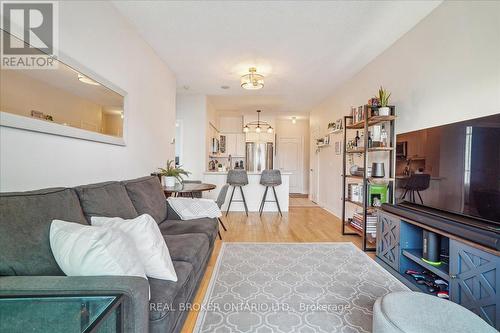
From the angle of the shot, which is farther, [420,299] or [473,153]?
[473,153]

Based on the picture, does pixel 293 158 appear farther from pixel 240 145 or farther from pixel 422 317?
pixel 422 317

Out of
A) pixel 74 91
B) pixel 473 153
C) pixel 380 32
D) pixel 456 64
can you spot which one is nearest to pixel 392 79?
pixel 380 32

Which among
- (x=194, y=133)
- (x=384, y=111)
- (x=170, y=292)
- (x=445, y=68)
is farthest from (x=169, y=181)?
(x=445, y=68)

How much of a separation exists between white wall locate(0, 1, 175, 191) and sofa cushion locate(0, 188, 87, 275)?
1.28 ft

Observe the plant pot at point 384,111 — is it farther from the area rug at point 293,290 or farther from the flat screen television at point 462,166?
the area rug at point 293,290

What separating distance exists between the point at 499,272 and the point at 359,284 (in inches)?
41.3

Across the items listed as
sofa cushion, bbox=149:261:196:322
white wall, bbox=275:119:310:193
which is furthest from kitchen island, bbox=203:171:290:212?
sofa cushion, bbox=149:261:196:322

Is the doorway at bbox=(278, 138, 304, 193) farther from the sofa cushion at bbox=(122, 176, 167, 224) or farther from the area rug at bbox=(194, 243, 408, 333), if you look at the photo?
the sofa cushion at bbox=(122, 176, 167, 224)

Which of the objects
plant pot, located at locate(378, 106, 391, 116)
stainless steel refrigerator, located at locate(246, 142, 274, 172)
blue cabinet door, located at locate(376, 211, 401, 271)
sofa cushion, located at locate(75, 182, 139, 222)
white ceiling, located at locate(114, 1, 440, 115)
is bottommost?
blue cabinet door, located at locate(376, 211, 401, 271)

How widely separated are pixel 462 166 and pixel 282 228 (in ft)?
8.94

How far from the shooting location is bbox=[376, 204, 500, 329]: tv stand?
143 centimetres

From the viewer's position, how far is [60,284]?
97 cm

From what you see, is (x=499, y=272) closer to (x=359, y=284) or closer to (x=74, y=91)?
(x=359, y=284)

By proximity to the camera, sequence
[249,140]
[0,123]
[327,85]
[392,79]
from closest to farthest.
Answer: [0,123] → [392,79] → [327,85] → [249,140]
